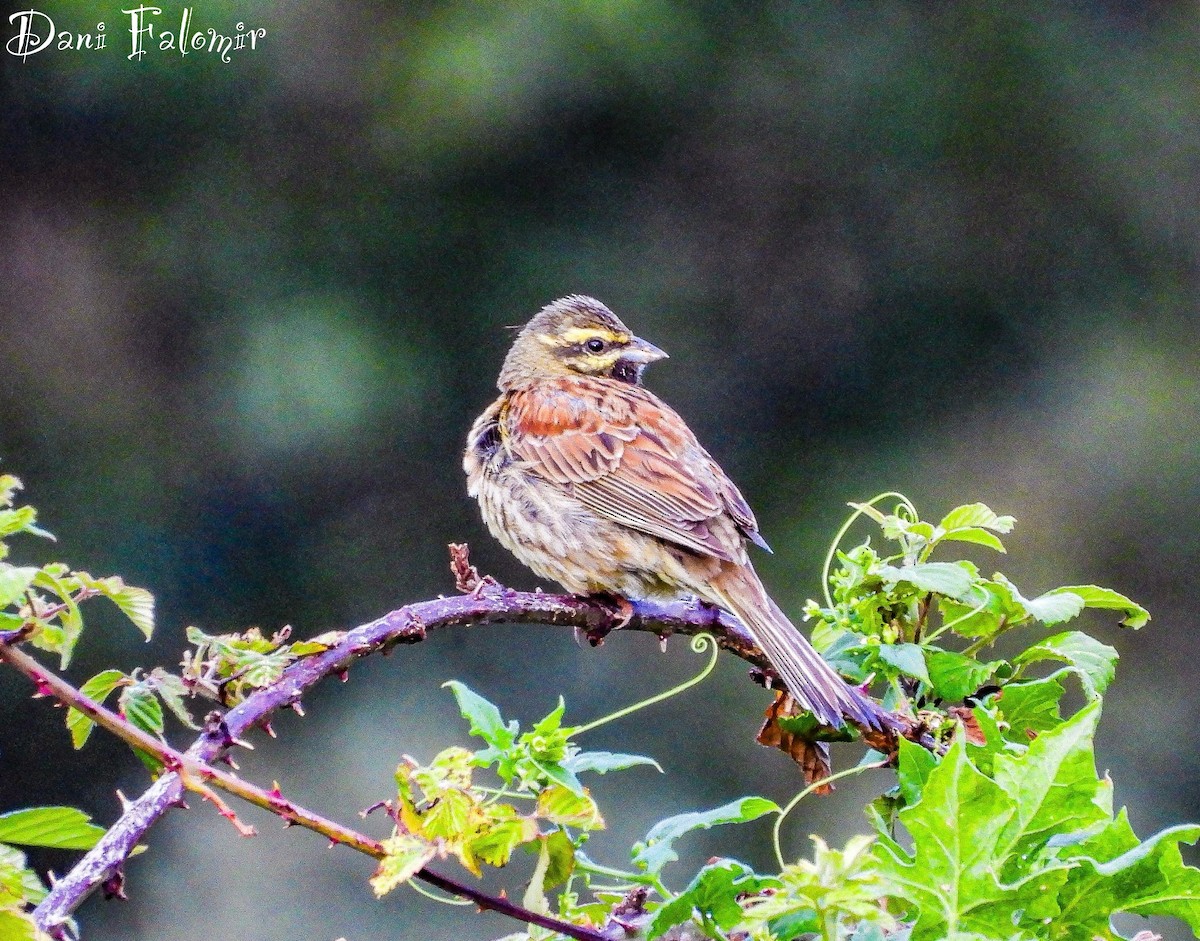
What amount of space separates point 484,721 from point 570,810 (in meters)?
0.14

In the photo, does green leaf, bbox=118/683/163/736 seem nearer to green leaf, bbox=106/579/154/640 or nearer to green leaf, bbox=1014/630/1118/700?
green leaf, bbox=106/579/154/640

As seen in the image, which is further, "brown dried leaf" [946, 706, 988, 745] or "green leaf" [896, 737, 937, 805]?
"brown dried leaf" [946, 706, 988, 745]

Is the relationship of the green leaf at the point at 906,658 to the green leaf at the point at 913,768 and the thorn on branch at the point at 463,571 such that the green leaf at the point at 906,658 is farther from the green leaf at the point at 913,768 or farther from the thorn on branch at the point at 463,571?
the thorn on branch at the point at 463,571

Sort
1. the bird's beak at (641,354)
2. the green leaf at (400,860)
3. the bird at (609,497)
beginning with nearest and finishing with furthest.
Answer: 1. the green leaf at (400,860)
2. the bird at (609,497)
3. the bird's beak at (641,354)

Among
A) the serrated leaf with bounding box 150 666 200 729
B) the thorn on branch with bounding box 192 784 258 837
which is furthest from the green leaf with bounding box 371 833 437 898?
the serrated leaf with bounding box 150 666 200 729

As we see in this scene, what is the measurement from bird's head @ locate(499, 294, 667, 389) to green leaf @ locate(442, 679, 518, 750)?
10.5 ft

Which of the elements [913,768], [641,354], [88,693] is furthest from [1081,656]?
[641,354]

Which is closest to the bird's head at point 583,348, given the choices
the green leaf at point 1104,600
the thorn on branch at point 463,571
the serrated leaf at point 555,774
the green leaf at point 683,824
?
the thorn on branch at point 463,571

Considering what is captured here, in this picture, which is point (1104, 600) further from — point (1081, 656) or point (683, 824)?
point (683, 824)

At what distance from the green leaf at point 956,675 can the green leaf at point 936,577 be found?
0.08 meters

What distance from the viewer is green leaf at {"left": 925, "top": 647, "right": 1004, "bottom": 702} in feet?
6.84

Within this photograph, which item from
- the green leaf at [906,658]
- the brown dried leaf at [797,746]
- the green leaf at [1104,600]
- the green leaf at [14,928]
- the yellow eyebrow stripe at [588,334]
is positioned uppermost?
the yellow eyebrow stripe at [588,334]

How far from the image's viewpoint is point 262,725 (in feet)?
5.60

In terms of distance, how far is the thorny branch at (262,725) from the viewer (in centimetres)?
134
